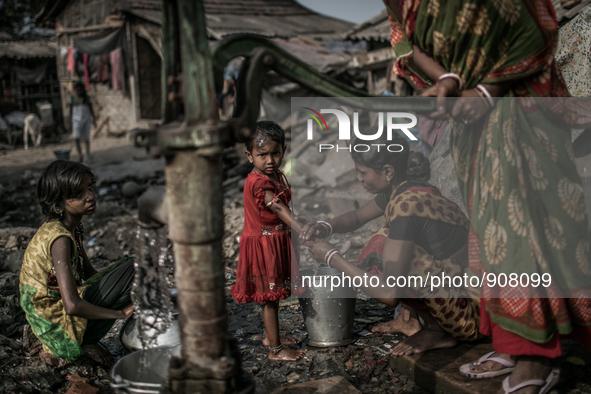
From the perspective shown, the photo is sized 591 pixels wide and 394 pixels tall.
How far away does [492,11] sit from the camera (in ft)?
5.78

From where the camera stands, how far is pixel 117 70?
14375 mm

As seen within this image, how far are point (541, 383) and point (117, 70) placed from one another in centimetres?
1468

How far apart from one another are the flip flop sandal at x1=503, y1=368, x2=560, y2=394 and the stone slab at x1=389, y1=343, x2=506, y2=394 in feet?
0.35

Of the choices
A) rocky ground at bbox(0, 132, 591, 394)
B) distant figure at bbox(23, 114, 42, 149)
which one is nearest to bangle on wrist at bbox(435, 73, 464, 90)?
rocky ground at bbox(0, 132, 591, 394)

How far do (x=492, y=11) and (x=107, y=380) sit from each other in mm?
2727

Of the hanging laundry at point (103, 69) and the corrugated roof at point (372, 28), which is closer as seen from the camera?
the corrugated roof at point (372, 28)

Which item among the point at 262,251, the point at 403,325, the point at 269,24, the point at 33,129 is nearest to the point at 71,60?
the point at 33,129

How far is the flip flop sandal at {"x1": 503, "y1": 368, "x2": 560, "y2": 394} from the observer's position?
207cm

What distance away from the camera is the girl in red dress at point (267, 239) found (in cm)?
285

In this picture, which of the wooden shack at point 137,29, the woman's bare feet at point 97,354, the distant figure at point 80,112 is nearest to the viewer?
the woman's bare feet at point 97,354

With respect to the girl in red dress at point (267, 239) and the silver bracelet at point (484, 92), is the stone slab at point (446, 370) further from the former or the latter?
the silver bracelet at point (484, 92)

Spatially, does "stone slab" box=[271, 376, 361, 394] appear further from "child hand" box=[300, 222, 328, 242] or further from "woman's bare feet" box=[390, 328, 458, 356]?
Result: "child hand" box=[300, 222, 328, 242]

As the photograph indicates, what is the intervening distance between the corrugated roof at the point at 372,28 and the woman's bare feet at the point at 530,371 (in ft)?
24.4

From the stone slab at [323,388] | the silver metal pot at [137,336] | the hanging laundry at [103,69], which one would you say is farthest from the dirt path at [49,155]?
the stone slab at [323,388]
